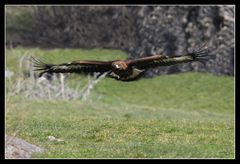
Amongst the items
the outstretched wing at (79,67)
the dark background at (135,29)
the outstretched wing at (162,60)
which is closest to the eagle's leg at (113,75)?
the outstretched wing at (79,67)

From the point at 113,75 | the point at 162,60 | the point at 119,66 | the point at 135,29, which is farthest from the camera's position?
the point at 135,29

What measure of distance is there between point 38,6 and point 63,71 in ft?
208

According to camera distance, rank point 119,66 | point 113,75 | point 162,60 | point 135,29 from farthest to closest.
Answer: point 135,29 < point 162,60 < point 113,75 < point 119,66

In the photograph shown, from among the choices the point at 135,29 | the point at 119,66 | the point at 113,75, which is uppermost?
the point at 119,66

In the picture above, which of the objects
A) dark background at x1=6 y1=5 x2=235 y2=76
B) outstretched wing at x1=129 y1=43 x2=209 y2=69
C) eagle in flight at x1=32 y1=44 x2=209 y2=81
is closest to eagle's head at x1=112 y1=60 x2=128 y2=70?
eagle in flight at x1=32 y1=44 x2=209 y2=81

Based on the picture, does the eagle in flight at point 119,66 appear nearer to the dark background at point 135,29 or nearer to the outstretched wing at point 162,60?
the outstretched wing at point 162,60

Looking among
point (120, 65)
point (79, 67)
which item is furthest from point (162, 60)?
point (79, 67)

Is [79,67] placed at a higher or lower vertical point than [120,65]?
lower

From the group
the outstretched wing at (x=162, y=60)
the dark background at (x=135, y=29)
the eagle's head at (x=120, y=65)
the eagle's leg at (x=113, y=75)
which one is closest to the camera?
the eagle's head at (x=120, y=65)

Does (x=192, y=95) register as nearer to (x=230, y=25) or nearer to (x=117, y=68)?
(x=230, y=25)

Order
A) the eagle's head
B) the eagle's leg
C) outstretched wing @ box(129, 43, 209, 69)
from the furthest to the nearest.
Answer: outstretched wing @ box(129, 43, 209, 69)
the eagle's leg
the eagle's head

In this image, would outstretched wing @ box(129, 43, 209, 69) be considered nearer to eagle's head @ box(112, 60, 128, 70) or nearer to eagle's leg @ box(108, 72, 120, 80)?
eagle's head @ box(112, 60, 128, 70)

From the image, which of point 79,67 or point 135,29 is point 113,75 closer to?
point 79,67

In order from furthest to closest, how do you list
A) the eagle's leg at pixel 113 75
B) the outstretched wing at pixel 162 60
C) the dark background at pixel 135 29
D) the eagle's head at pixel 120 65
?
the dark background at pixel 135 29, the outstretched wing at pixel 162 60, the eagle's leg at pixel 113 75, the eagle's head at pixel 120 65
